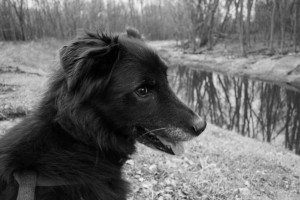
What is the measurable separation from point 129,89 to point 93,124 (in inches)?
19.0

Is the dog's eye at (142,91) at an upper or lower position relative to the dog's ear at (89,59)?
lower

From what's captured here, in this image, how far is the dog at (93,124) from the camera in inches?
88.0

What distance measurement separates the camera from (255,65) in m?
22.6

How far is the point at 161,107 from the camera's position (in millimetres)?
3016

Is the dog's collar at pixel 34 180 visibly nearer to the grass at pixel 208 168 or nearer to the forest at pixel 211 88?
the forest at pixel 211 88

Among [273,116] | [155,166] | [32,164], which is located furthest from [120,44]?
[273,116]

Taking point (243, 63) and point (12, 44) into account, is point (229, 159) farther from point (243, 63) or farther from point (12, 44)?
point (243, 63)

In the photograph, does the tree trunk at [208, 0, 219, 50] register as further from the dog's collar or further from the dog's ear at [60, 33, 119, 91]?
the dog's collar

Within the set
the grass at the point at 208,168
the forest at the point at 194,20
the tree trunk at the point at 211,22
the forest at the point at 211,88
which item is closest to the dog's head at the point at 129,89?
the forest at the point at 211,88

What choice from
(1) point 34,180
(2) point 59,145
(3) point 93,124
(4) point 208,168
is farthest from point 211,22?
(1) point 34,180

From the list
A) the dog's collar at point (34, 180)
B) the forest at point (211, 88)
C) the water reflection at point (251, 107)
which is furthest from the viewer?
the water reflection at point (251, 107)

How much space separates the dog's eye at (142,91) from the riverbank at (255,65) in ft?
43.8

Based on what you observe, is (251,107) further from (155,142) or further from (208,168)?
(155,142)

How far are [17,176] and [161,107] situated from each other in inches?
58.7
